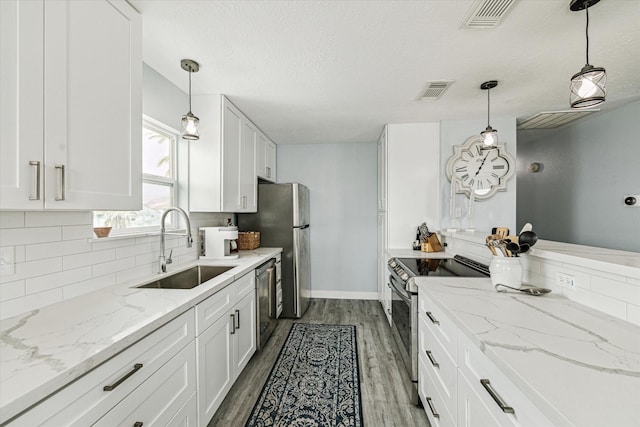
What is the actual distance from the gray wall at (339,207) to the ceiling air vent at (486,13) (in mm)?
2718

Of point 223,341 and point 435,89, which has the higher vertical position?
point 435,89

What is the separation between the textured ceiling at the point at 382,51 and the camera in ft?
4.76

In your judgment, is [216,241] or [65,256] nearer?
[65,256]

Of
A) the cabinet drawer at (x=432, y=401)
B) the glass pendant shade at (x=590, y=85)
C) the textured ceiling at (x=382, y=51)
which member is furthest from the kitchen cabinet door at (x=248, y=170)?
the glass pendant shade at (x=590, y=85)

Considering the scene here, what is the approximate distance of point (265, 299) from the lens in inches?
106

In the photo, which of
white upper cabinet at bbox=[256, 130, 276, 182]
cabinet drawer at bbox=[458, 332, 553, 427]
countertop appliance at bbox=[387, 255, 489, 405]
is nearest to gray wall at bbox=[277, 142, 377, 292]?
white upper cabinet at bbox=[256, 130, 276, 182]

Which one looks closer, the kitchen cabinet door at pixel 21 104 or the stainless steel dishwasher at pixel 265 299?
the kitchen cabinet door at pixel 21 104

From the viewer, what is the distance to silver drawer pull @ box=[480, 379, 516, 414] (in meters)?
0.80

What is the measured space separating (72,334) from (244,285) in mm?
1269

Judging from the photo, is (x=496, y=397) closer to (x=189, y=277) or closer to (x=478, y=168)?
(x=189, y=277)

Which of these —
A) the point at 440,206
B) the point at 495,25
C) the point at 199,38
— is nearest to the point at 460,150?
the point at 440,206

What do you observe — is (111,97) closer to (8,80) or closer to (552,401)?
(8,80)

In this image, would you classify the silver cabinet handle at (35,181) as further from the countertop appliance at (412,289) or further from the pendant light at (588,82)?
the pendant light at (588,82)

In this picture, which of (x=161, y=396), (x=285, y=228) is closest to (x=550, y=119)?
(x=285, y=228)
